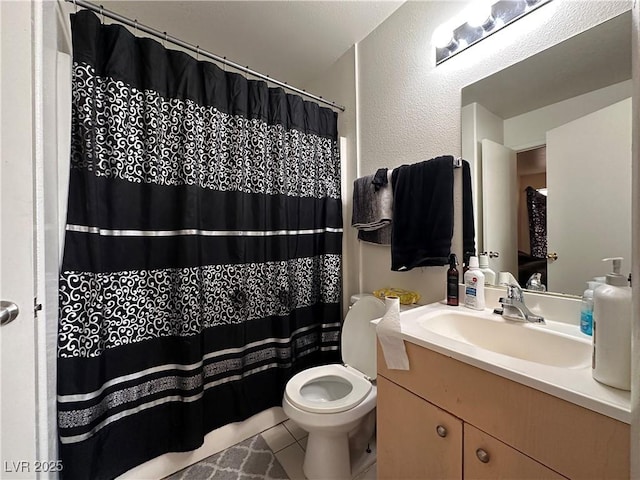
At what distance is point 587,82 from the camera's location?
88 cm

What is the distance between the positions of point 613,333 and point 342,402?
3.05 ft

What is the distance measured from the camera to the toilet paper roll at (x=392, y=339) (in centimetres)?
86

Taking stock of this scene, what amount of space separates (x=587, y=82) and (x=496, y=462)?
1.22m

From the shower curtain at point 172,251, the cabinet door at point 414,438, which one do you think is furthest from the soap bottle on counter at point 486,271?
the shower curtain at point 172,251

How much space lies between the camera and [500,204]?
1107 mm

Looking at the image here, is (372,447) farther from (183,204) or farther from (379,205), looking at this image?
(183,204)

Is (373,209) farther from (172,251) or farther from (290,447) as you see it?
(290,447)

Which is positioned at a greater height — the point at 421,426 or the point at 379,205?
the point at 379,205

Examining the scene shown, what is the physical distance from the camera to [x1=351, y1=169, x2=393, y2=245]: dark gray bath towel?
1443 millimetres

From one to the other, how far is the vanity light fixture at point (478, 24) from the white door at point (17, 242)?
4.99ft

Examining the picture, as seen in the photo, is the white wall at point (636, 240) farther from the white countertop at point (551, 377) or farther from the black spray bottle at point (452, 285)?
the black spray bottle at point (452, 285)

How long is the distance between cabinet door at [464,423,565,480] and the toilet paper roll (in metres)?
0.23

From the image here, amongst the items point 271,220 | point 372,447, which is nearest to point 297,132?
point 271,220

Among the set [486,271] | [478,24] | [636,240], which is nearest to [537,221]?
[486,271]
